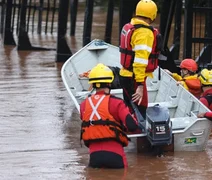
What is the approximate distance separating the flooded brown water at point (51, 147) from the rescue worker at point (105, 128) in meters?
0.14

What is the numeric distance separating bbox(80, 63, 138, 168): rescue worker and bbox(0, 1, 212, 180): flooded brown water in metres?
0.14

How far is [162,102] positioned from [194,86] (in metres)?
0.50

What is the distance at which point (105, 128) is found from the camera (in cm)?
820

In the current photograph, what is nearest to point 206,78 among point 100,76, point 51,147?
point 51,147

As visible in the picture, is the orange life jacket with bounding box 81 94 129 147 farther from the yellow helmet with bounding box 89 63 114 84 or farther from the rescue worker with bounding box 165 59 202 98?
the rescue worker with bounding box 165 59 202 98

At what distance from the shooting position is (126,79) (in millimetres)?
9289

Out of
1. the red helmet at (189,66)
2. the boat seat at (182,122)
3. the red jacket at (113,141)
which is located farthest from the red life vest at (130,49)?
the red helmet at (189,66)

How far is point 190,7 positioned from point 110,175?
5785 mm

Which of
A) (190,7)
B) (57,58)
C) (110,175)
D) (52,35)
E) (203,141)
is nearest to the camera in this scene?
(110,175)

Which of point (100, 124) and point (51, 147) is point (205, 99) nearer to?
point (51, 147)

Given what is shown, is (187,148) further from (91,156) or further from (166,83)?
(166,83)

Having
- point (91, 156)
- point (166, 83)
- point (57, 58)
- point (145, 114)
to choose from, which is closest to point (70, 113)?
point (166, 83)

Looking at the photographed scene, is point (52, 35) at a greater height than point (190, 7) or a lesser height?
lesser

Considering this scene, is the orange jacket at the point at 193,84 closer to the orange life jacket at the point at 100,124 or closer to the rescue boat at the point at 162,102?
the rescue boat at the point at 162,102
